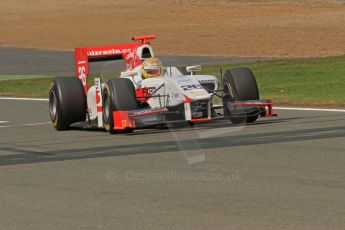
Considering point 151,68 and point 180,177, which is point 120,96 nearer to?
point 151,68

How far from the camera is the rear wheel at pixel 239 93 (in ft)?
54.7

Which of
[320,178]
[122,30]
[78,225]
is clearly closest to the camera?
[78,225]

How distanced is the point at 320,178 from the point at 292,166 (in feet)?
3.26

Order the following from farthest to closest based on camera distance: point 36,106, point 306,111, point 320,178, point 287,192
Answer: point 36,106 < point 306,111 < point 320,178 < point 287,192

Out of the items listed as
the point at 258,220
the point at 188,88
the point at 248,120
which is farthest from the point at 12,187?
the point at 248,120

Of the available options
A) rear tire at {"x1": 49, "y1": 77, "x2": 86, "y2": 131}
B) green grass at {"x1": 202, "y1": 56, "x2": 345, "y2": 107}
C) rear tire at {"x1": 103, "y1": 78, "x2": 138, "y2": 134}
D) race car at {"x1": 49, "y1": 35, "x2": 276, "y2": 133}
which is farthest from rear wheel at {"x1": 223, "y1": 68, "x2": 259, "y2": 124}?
green grass at {"x1": 202, "y1": 56, "x2": 345, "y2": 107}

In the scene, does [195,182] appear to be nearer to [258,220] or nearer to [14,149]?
[258,220]

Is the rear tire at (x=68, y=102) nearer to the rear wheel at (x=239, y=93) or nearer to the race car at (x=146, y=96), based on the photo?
the race car at (x=146, y=96)

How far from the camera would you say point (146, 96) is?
16766 mm

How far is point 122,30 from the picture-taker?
5544cm

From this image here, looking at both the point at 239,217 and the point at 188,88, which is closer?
the point at 239,217

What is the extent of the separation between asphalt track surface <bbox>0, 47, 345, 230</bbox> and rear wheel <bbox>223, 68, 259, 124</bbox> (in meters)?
0.24

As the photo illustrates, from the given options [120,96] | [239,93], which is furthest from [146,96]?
[239,93]

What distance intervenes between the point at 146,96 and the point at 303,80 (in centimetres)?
1069
